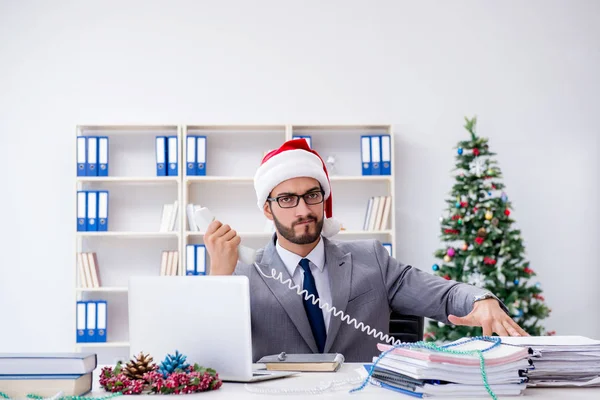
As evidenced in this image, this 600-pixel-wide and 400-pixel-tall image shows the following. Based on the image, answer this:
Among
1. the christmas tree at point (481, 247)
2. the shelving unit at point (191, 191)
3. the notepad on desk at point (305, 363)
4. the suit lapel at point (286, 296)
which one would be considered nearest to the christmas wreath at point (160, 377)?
the notepad on desk at point (305, 363)

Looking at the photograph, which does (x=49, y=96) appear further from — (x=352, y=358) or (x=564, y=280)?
(x=564, y=280)

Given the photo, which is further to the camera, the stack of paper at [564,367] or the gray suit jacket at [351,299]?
the gray suit jacket at [351,299]

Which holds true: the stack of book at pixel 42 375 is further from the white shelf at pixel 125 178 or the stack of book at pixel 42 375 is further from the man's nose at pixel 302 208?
the white shelf at pixel 125 178

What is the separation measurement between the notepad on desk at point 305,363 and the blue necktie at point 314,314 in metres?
0.52

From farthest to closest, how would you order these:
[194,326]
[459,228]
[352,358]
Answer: [459,228]
[352,358]
[194,326]

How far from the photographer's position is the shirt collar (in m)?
2.47

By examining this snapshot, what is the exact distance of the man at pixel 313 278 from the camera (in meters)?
2.32

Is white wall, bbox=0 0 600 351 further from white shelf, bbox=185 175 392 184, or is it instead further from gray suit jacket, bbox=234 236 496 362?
gray suit jacket, bbox=234 236 496 362

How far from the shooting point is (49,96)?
5.04 m

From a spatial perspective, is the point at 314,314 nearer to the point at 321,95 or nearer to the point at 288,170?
the point at 288,170

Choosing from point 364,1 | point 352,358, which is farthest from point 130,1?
point 352,358

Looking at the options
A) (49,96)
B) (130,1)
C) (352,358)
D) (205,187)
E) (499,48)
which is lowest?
(352,358)

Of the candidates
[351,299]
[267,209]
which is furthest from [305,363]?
[267,209]

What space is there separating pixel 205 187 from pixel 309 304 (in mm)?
2750
